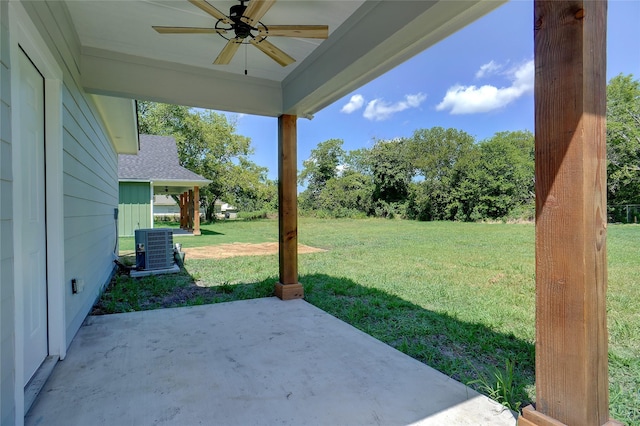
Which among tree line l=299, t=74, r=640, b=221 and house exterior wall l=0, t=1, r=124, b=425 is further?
tree line l=299, t=74, r=640, b=221

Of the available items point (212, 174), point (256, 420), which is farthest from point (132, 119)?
point (212, 174)

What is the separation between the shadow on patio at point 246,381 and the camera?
5.74 ft

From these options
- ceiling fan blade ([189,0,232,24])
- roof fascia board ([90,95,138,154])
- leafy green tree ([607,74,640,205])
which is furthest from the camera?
leafy green tree ([607,74,640,205])

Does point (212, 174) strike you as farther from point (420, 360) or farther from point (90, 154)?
point (420, 360)

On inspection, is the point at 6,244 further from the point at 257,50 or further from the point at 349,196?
the point at 349,196

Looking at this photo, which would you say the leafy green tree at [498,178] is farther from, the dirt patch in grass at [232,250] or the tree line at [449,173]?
the dirt patch in grass at [232,250]

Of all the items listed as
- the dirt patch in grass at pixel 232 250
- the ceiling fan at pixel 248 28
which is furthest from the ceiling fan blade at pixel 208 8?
the dirt patch in grass at pixel 232 250

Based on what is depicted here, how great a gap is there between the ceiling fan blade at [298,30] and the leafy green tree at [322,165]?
76.7 feet

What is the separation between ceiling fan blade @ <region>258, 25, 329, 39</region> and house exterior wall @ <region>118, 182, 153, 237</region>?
→ 431 inches

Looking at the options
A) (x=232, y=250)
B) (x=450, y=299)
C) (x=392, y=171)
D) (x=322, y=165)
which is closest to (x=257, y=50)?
(x=450, y=299)

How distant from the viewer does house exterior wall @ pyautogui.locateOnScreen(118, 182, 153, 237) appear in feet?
37.8

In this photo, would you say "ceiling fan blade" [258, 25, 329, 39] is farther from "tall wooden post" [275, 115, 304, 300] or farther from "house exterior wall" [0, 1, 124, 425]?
"tall wooden post" [275, 115, 304, 300]

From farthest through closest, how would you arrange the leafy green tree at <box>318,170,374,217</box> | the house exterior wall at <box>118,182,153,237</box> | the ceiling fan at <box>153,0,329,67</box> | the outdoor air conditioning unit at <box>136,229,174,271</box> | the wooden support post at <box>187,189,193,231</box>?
the leafy green tree at <box>318,170,374,217</box> → the wooden support post at <box>187,189,193,231</box> → the house exterior wall at <box>118,182,153,237</box> → the outdoor air conditioning unit at <box>136,229,174,271</box> → the ceiling fan at <box>153,0,329,67</box>

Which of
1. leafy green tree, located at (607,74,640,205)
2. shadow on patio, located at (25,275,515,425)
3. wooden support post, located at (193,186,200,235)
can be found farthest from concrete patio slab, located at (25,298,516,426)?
leafy green tree, located at (607,74,640,205)
